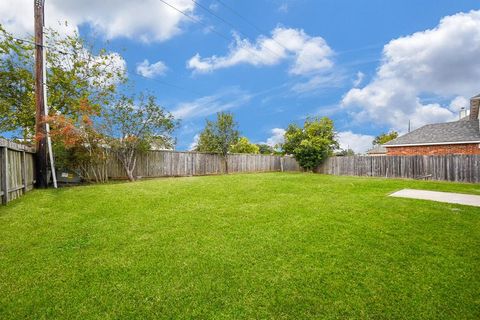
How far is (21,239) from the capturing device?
146 inches

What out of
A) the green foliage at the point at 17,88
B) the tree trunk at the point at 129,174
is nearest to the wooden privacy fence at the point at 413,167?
the tree trunk at the point at 129,174

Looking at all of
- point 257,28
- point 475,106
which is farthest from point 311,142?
point 475,106

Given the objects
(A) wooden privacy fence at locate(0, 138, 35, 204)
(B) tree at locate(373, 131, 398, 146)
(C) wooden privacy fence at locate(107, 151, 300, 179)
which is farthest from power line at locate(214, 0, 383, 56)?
(B) tree at locate(373, 131, 398, 146)

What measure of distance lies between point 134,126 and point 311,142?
45.0 ft

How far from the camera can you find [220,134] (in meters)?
18.2

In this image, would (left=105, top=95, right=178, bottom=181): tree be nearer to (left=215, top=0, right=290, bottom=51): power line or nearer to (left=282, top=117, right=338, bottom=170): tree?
(left=215, top=0, right=290, bottom=51): power line

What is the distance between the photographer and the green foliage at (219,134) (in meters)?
18.1

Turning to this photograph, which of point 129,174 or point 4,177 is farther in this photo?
point 129,174

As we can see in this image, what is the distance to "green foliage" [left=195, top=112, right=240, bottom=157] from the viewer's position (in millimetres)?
18109

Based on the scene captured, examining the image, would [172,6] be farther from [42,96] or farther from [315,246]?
[315,246]

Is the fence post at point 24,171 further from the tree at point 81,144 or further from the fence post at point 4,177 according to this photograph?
the fence post at point 4,177

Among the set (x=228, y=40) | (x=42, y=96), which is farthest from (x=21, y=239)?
(x=228, y=40)

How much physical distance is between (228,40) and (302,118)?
1202 centimetres

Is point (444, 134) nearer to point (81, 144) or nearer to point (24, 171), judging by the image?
point (81, 144)
